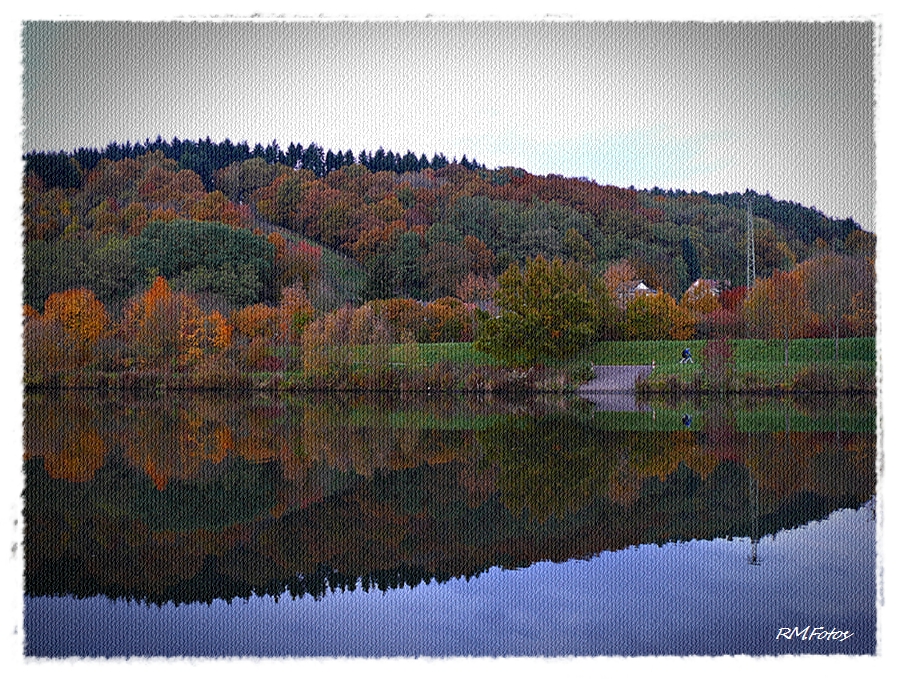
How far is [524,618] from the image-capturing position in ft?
13.9

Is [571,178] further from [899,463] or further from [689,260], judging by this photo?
[899,463]

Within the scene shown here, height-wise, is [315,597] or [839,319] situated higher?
[839,319]

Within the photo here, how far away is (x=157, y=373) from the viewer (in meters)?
16.8

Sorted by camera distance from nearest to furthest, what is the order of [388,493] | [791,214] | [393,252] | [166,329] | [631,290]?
[388,493], [791,214], [166,329], [631,290], [393,252]

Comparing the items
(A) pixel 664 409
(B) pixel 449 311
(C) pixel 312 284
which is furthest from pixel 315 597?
(C) pixel 312 284

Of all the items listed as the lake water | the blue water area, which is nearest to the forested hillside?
the lake water

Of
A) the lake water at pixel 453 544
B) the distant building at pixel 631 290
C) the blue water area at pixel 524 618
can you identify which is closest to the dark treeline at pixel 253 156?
the distant building at pixel 631 290

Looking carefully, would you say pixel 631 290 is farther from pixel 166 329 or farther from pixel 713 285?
pixel 166 329

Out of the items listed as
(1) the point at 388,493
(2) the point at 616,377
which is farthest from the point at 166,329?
(1) the point at 388,493

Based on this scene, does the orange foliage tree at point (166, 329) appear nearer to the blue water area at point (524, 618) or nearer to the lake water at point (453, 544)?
the lake water at point (453, 544)

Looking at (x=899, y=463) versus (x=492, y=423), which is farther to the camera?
(x=492, y=423)

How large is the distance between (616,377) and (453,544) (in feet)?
39.8

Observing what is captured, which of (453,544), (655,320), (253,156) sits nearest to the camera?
(453,544)

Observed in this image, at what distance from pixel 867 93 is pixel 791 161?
451 cm
